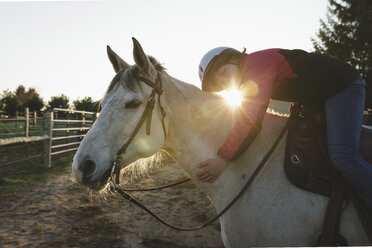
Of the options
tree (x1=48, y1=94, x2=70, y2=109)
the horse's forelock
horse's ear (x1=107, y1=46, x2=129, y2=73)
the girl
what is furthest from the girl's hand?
tree (x1=48, y1=94, x2=70, y2=109)

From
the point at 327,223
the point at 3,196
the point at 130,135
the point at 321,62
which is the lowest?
the point at 3,196

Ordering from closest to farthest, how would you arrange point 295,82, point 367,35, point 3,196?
1. point 295,82
2. point 3,196
3. point 367,35

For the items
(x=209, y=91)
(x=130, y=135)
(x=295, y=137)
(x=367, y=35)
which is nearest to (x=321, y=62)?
A: (x=295, y=137)

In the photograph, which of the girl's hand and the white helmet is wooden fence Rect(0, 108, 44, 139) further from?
the girl's hand

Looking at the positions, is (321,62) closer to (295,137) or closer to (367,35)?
(295,137)

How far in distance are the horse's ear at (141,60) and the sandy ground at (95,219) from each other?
6.10 ft

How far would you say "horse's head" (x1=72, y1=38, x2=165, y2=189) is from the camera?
163 cm

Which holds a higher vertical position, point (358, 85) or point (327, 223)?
point (358, 85)

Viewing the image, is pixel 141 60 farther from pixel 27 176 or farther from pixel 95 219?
pixel 27 176

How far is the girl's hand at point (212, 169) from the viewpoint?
5.77ft

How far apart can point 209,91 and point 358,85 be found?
1198 millimetres

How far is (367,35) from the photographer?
1247 centimetres

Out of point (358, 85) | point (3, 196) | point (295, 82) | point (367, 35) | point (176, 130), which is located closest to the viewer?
point (358, 85)

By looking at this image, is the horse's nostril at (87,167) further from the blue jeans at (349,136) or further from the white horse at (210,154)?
the blue jeans at (349,136)
